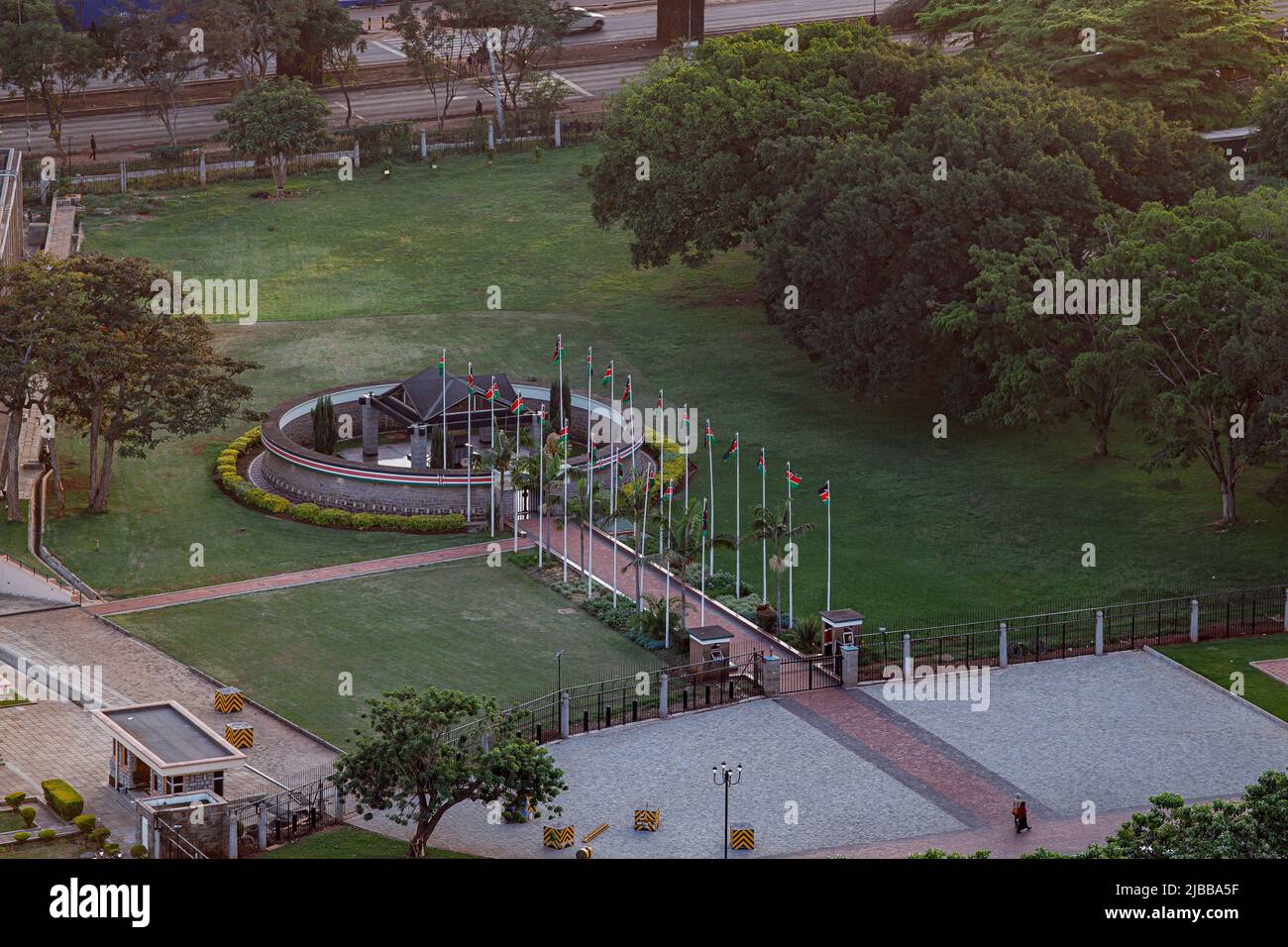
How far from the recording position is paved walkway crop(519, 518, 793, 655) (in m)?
67.7

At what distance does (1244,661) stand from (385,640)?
28.1 m

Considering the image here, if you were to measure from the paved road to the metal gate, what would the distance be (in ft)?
207

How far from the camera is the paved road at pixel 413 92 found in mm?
129500

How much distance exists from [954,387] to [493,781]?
40.7 m

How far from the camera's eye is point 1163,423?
7438cm

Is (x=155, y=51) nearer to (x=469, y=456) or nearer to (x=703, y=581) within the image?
(x=469, y=456)

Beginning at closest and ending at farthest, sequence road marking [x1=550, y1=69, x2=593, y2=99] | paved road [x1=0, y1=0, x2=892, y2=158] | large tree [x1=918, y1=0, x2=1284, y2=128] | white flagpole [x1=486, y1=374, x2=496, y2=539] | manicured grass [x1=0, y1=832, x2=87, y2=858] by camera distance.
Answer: manicured grass [x1=0, y1=832, x2=87, y2=858], white flagpole [x1=486, y1=374, x2=496, y2=539], large tree [x1=918, y1=0, x2=1284, y2=128], paved road [x1=0, y1=0, x2=892, y2=158], road marking [x1=550, y1=69, x2=593, y2=99]

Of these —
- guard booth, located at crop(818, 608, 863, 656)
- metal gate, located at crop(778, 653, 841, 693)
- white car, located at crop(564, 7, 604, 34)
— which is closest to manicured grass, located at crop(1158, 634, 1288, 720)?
guard booth, located at crop(818, 608, 863, 656)

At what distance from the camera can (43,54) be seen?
120 m

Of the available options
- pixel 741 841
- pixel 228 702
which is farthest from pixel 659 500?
pixel 741 841

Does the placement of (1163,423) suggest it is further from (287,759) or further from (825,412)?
(287,759)

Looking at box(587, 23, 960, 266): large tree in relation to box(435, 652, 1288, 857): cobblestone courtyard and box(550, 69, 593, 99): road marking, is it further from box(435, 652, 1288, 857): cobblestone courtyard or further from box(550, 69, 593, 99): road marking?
box(435, 652, 1288, 857): cobblestone courtyard

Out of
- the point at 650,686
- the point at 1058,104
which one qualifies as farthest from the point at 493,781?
the point at 1058,104

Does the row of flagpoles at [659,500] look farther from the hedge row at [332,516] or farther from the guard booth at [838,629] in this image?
the guard booth at [838,629]
